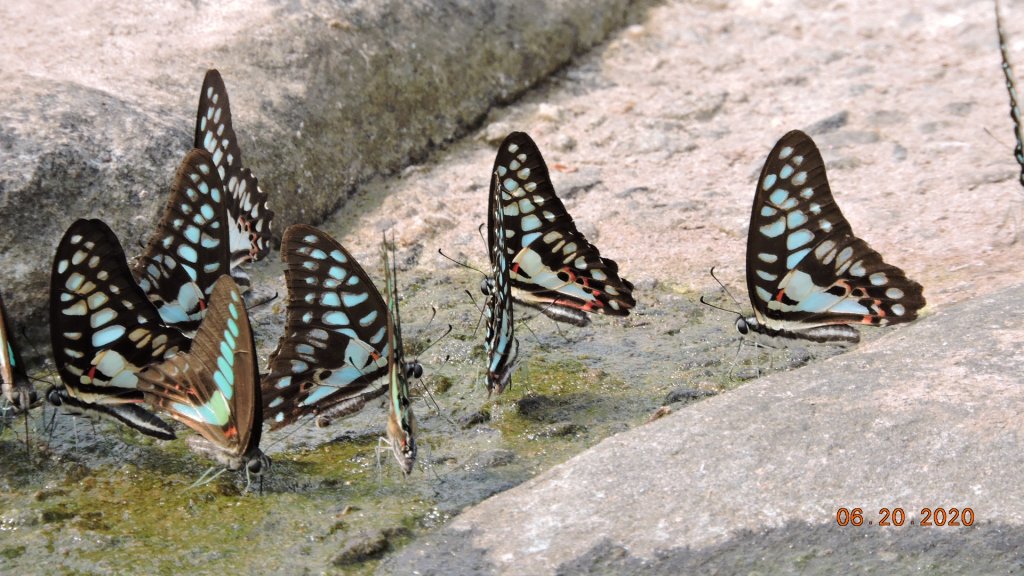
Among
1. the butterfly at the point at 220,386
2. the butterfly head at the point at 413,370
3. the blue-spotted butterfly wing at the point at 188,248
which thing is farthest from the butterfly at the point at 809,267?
the blue-spotted butterfly wing at the point at 188,248

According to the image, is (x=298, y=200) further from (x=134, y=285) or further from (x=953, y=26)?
(x=953, y=26)

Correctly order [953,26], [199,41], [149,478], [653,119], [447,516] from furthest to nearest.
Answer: [953,26] < [653,119] < [199,41] < [149,478] < [447,516]

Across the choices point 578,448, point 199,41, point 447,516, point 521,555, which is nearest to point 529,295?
point 578,448

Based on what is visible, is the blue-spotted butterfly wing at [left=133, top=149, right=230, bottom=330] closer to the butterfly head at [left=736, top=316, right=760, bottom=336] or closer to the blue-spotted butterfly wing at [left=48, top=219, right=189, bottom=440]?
the blue-spotted butterfly wing at [left=48, top=219, right=189, bottom=440]

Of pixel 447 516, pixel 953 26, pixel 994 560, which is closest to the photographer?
pixel 994 560

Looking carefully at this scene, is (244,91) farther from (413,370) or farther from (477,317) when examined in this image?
(413,370)
